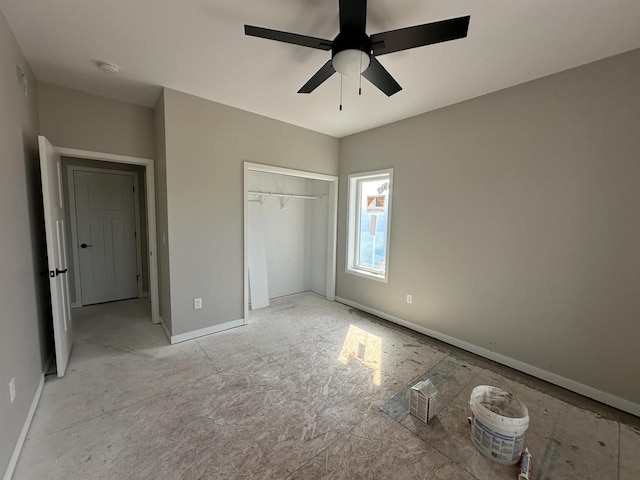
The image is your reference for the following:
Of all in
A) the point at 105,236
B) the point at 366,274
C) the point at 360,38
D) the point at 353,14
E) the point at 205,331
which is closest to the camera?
the point at 353,14

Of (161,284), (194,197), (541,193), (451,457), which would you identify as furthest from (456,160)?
(161,284)

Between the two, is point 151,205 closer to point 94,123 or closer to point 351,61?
point 94,123

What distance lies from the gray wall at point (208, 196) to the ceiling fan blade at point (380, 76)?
1857mm

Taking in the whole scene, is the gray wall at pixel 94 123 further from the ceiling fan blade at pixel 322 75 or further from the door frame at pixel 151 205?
the ceiling fan blade at pixel 322 75

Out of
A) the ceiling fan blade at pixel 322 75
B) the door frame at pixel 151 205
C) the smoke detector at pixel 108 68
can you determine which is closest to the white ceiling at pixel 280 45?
the smoke detector at pixel 108 68

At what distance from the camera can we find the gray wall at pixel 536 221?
2.03 m

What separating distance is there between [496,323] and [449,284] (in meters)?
0.57

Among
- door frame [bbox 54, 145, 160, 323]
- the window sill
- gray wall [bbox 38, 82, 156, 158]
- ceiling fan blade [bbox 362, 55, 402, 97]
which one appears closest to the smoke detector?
gray wall [bbox 38, 82, 156, 158]

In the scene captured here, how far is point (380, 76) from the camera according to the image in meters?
1.80

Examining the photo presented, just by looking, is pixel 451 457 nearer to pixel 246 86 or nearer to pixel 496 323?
pixel 496 323

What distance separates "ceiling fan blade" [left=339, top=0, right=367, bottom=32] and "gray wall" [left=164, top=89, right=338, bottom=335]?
2008mm

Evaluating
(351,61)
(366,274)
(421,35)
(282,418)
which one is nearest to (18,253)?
(282,418)

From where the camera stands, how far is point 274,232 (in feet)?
14.9

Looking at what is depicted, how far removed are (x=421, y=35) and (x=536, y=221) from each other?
6.45 feet
